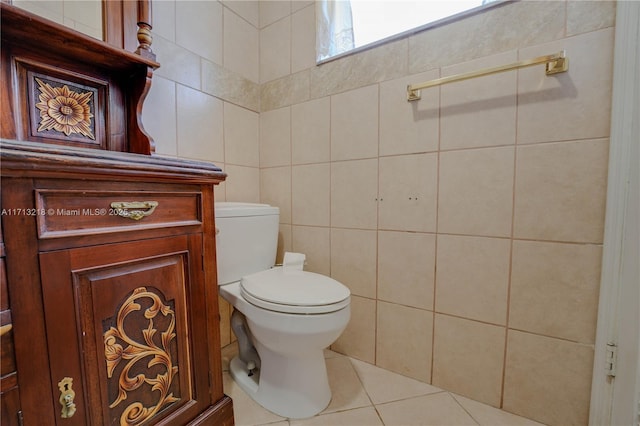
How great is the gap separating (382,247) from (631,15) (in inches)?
40.2

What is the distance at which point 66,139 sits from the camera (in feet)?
2.76

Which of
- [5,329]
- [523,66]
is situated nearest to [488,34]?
[523,66]

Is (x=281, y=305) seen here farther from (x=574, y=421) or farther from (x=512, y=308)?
(x=574, y=421)

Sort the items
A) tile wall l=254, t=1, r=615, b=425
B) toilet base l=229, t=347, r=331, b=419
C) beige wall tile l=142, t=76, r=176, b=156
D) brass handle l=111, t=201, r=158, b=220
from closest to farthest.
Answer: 1. brass handle l=111, t=201, r=158, b=220
2. tile wall l=254, t=1, r=615, b=425
3. toilet base l=229, t=347, r=331, b=419
4. beige wall tile l=142, t=76, r=176, b=156

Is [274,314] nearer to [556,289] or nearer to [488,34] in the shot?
[556,289]

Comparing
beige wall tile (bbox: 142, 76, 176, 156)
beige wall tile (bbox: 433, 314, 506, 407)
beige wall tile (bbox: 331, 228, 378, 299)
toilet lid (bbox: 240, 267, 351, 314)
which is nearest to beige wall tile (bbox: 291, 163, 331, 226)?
beige wall tile (bbox: 331, 228, 378, 299)

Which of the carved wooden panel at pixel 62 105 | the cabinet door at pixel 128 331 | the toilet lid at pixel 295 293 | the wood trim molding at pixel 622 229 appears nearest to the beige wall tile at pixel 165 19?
the carved wooden panel at pixel 62 105

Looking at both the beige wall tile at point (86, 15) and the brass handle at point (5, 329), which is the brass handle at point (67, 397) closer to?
the brass handle at point (5, 329)

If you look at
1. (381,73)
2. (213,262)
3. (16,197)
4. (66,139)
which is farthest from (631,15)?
(66,139)

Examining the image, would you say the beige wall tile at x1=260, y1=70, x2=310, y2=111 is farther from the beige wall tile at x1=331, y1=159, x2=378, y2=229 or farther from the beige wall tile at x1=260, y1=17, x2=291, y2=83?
the beige wall tile at x1=331, y1=159, x2=378, y2=229

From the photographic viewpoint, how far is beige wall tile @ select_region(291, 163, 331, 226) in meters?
1.35

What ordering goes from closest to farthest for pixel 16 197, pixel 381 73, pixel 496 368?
pixel 16 197, pixel 496 368, pixel 381 73

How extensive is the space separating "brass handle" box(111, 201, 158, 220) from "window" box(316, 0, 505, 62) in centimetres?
106

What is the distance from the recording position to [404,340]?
119cm
